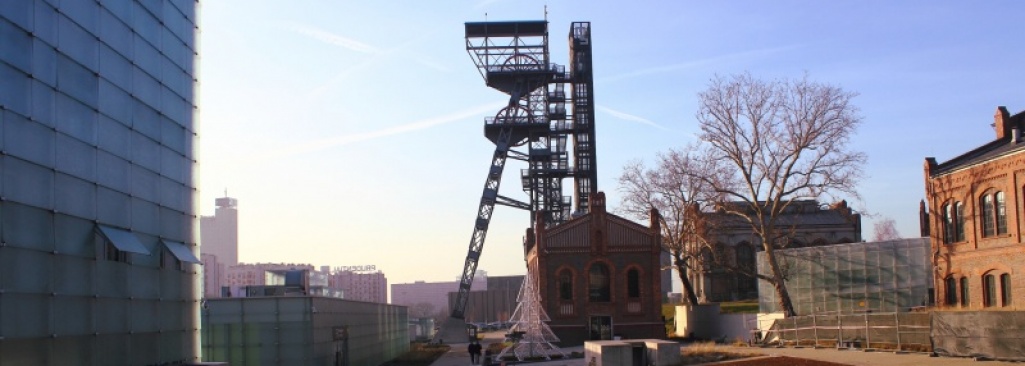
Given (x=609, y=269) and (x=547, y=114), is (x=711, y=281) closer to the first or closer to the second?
(x=547, y=114)

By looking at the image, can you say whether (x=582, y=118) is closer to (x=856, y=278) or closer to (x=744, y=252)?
(x=744, y=252)

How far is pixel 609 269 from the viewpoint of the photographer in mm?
61750

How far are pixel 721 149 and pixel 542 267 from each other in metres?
14.0

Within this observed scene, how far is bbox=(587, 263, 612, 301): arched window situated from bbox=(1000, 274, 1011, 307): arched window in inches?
941

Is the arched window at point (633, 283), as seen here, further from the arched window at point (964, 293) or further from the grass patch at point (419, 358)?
the arched window at point (964, 293)

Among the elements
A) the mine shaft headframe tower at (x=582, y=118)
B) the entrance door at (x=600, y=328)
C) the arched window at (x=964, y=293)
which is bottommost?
the entrance door at (x=600, y=328)

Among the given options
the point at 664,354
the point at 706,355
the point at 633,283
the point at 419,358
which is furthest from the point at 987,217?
the point at 419,358

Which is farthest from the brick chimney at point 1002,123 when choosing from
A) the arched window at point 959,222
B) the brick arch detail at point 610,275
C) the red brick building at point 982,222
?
the brick arch detail at point 610,275

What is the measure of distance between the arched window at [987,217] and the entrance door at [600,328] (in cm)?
2328

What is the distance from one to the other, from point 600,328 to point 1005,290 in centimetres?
2427

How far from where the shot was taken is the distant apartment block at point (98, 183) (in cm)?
1895

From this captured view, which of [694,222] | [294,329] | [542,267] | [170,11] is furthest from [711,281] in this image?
Result: [170,11]

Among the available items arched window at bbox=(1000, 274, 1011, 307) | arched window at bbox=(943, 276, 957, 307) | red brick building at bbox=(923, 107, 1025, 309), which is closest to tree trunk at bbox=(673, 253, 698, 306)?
red brick building at bbox=(923, 107, 1025, 309)

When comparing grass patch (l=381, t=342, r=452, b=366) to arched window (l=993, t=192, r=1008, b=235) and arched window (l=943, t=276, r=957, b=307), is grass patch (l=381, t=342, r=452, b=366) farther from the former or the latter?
arched window (l=993, t=192, r=1008, b=235)
